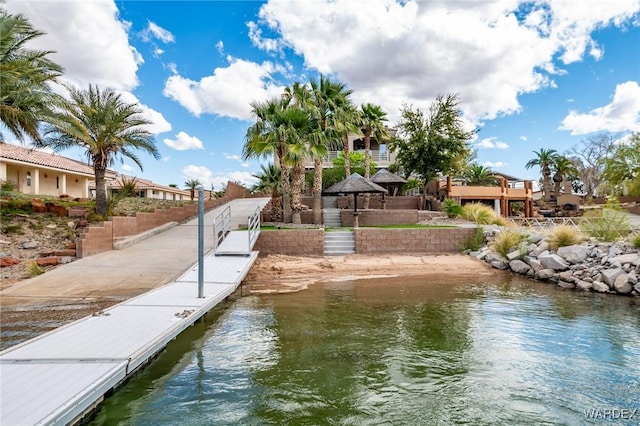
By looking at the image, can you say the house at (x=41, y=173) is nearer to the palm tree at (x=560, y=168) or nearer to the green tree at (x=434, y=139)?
the green tree at (x=434, y=139)

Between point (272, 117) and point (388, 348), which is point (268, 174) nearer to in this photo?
point (272, 117)

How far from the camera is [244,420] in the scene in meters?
4.40

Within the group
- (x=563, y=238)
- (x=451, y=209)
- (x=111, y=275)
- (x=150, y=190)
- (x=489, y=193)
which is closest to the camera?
(x=111, y=275)

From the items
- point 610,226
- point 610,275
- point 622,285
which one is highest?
point 610,226

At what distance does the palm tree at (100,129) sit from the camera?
1569 cm

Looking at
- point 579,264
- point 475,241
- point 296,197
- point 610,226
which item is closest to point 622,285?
point 579,264

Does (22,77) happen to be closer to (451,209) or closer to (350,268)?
(350,268)

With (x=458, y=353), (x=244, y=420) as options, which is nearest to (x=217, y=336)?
(x=244, y=420)

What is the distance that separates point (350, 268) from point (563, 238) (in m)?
8.08

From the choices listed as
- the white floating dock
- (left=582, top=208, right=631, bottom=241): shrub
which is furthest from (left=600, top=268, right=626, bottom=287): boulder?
the white floating dock

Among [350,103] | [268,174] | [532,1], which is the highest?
[532,1]

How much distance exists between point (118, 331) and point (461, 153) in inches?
1066

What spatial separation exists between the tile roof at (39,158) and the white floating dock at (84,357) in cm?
1928

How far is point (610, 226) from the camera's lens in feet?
47.2
